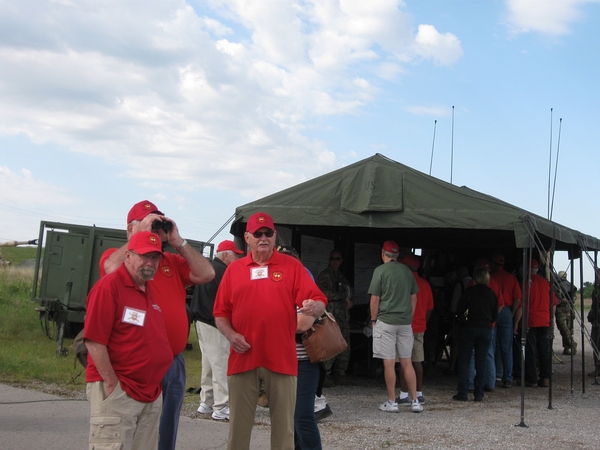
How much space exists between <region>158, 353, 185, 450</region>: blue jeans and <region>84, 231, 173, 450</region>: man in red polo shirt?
436 mm

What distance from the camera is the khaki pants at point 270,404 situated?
4.33 metres

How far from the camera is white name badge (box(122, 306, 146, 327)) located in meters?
3.51

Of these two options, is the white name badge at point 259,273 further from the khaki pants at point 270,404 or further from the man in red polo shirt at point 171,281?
the khaki pants at point 270,404

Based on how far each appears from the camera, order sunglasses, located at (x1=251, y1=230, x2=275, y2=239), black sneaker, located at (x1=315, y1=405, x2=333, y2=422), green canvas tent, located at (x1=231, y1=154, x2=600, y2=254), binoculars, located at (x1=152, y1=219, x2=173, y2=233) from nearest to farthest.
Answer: binoculars, located at (x1=152, y1=219, x2=173, y2=233) < sunglasses, located at (x1=251, y1=230, x2=275, y2=239) < black sneaker, located at (x1=315, y1=405, x2=333, y2=422) < green canvas tent, located at (x1=231, y1=154, x2=600, y2=254)

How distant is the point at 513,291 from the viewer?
10734 millimetres

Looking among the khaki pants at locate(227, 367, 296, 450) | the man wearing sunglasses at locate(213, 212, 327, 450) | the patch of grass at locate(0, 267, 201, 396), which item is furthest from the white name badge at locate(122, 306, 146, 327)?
the patch of grass at locate(0, 267, 201, 396)

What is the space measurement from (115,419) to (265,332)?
117cm

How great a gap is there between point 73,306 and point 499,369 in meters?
6.82

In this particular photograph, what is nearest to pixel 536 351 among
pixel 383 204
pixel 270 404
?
pixel 383 204

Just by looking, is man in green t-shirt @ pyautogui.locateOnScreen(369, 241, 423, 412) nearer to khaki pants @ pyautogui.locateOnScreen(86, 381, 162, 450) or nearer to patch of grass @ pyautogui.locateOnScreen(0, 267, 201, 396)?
patch of grass @ pyautogui.locateOnScreen(0, 267, 201, 396)

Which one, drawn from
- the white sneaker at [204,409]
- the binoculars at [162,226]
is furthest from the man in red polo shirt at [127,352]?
the white sneaker at [204,409]

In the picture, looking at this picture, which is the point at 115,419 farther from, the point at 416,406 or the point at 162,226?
the point at 416,406

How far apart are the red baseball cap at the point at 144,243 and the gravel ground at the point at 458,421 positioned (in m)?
3.17

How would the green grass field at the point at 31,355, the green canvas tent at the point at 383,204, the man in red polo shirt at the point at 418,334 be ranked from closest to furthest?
the green canvas tent at the point at 383,204, the man in red polo shirt at the point at 418,334, the green grass field at the point at 31,355
